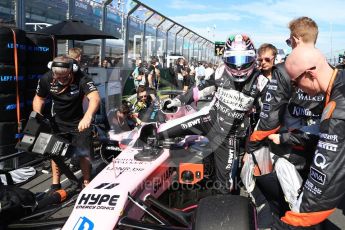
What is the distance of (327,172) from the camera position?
65.6 inches

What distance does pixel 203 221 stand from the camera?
2053 millimetres

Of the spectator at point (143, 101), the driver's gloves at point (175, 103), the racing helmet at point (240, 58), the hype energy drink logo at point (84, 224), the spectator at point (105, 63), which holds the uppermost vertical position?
the racing helmet at point (240, 58)

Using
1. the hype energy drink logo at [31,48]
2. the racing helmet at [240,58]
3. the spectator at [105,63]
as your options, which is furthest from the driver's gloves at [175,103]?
the spectator at [105,63]

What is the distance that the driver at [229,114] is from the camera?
350 cm

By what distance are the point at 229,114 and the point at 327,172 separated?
1.95 metres

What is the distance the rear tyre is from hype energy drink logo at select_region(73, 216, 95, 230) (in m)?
0.65

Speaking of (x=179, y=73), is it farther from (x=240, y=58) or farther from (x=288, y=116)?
(x=288, y=116)

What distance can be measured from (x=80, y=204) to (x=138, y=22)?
12.5 metres

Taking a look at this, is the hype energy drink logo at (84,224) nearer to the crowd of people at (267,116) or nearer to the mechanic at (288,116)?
the crowd of people at (267,116)

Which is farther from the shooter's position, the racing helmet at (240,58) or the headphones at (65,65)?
the headphones at (65,65)

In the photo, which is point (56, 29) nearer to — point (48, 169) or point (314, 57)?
point (48, 169)

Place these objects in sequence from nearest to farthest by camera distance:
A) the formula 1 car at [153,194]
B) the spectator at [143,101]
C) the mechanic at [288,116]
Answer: the formula 1 car at [153,194] → the mechanic at [288,116] → the spectator at [143,101]

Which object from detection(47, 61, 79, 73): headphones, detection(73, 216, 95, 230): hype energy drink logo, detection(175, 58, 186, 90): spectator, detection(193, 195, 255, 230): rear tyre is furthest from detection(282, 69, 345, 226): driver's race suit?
detection(175, 58, 186, 90): spectator

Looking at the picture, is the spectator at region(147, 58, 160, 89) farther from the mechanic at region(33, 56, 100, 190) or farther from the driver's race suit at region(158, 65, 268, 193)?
the driver's race suit at region(158, 65, 268, 193)
